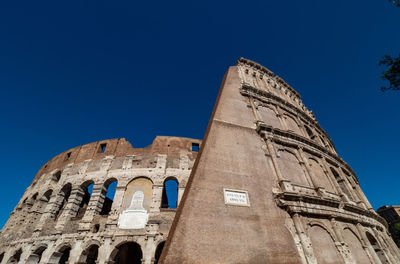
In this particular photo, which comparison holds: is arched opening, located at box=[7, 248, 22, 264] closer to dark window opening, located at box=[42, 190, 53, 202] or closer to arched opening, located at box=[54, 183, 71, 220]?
arched opening, located at box=[54, 183, 71, 220]

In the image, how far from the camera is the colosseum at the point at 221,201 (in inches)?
270

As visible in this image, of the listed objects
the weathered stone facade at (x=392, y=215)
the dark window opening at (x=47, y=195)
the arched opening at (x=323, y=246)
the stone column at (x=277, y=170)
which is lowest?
the arched opening at (x=323, y=246)

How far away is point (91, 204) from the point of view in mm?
14281

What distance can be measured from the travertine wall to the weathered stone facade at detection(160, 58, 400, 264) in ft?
22.0

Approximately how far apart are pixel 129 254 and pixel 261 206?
532 inches

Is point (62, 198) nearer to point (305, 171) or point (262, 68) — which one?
point (305, 171)

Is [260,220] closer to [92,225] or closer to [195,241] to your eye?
[195,241]

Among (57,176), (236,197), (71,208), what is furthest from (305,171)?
(57,176)

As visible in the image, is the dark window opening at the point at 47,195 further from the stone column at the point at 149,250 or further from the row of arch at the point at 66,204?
the stone column at the point at 149,250

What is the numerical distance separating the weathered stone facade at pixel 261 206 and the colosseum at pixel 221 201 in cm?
5

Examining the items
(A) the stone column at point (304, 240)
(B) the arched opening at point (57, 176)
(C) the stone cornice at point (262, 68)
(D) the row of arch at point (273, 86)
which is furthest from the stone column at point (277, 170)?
(B) the arched opening at point (57, 176)

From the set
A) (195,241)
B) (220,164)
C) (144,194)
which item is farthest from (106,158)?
(195,241)

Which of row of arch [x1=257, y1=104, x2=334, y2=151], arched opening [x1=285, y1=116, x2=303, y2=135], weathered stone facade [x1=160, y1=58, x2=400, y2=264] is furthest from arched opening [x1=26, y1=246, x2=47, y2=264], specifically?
arched opening [x1=285, y1=116, x2=303, y2=135]

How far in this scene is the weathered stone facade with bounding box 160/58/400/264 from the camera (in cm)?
633
